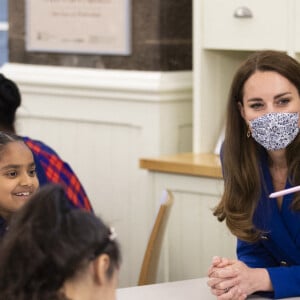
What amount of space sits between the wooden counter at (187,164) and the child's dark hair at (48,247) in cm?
198

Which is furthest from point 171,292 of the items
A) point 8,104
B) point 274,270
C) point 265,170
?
point 8,104

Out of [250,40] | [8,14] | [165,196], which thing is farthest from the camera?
[8,14]

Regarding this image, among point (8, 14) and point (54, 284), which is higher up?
point (8, 14)

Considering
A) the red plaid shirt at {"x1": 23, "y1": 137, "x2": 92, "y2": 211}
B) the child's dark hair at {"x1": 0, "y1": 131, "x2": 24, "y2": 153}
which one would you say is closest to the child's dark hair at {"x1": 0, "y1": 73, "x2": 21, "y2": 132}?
the red plaid shirt at {"x1": 23, "y1": 137, "x2": 92, "y2": 211}

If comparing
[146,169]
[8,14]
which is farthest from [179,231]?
[8,14]

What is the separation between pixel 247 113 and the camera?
2.25 metres

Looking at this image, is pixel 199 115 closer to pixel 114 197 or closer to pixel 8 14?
pixel 114 197

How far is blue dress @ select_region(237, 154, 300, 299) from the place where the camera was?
2.16 metres

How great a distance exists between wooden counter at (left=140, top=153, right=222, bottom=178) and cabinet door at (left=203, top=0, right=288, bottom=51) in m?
0.39

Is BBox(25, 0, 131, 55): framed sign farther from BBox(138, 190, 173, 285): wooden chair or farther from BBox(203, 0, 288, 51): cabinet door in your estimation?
BBox(138, 190, 173, 285): wooden chair

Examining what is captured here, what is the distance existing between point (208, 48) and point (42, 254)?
2.30m

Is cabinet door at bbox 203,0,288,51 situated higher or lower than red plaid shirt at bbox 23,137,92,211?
higher

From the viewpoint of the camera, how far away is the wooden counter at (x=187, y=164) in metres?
3.33

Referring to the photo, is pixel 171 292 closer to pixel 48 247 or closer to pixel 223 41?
pixel 48 247
